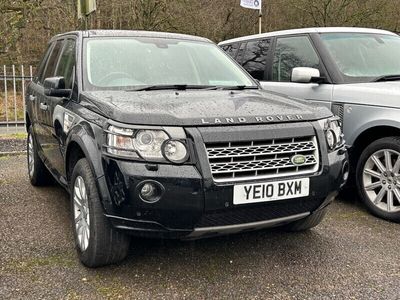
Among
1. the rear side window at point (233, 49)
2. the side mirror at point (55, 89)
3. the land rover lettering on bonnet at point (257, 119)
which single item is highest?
the rear side window at point (233, 49)

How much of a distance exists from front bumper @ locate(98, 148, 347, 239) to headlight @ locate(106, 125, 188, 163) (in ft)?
0.18

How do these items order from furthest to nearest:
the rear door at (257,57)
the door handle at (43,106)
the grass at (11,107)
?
the grass at (11,107) < the rear door at (257,57) < the door handle at (43,106)

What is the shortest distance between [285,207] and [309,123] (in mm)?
588

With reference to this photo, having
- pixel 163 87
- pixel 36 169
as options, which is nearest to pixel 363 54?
pixel 163 87

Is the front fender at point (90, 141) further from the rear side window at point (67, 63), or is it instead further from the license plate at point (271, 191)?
the license plate at point (271, 191)

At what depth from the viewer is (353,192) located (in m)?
5.04

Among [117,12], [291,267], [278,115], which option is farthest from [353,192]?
[117,12]

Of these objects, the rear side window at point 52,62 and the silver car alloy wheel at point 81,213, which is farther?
the rear side window at point 52,62

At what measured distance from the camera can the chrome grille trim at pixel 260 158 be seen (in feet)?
8.90

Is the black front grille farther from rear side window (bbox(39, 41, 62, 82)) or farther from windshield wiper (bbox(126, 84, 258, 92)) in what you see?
rear side window (bbox(39, 41, 62, 82))

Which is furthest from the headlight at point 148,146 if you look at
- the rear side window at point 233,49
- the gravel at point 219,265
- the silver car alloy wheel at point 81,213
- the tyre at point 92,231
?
the rear side window at point 233,49

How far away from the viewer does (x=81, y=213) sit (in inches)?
127

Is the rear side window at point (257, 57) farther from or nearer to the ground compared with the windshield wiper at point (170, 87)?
farther from the ground

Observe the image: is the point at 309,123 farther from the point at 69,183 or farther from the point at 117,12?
the point at 117,12
